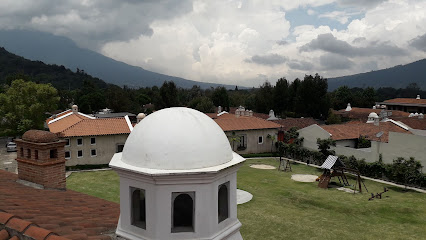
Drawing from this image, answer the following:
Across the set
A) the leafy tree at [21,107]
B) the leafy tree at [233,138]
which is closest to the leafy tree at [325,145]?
the leafy tree at [233,138]

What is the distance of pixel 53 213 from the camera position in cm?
672

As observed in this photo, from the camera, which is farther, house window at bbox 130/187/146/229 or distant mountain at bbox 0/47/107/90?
distant mountain at bbox 0/47/107/90

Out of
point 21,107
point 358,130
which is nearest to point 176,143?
point 358,130

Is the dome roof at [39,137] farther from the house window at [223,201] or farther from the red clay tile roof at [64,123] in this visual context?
the red clay tile roof at [64,123]

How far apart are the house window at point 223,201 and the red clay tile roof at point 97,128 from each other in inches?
1158

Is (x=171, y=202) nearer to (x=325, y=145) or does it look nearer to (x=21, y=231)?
(x=21, y=231)

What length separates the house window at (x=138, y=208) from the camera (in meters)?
5.23

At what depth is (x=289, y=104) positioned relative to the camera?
76938mm

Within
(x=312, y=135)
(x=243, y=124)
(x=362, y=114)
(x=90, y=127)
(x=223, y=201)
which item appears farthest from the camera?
(x=362, y=114)

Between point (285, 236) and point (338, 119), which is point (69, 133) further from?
point (338, 119)

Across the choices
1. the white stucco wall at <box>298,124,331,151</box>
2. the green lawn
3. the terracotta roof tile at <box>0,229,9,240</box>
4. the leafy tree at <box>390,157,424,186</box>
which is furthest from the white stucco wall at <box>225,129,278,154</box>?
the terracotta roof tile at <box>0,229,9,240</box>

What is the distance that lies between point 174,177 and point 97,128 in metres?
31.3

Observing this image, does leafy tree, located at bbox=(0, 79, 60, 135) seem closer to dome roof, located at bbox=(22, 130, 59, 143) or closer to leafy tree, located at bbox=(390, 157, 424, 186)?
dome roof, located at bbox=(22, 130, 59, 143)

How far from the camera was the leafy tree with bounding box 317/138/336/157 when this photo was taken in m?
32.8
